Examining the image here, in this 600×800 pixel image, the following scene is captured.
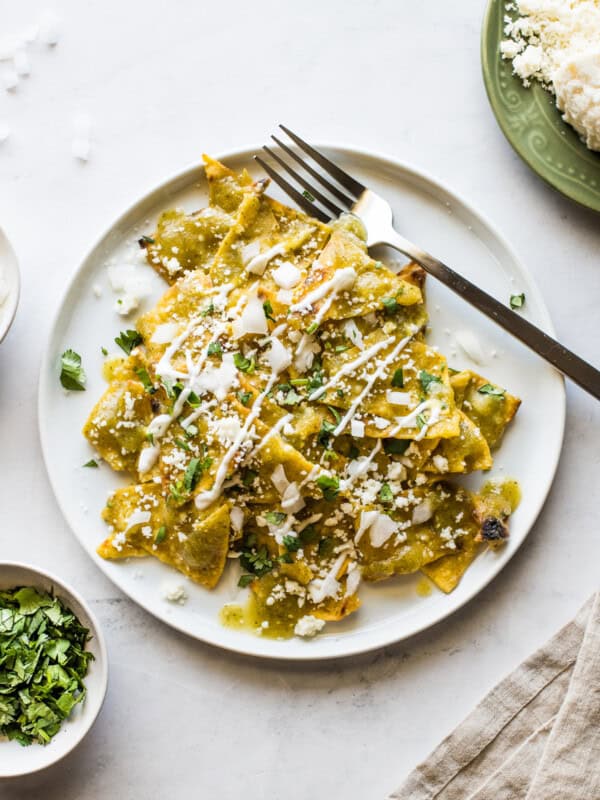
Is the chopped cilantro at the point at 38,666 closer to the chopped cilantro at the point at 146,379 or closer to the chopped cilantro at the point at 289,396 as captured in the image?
the chopped cilantro at the point at 146,379

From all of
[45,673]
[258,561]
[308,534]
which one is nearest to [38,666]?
[45,673]

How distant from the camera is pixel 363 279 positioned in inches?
135

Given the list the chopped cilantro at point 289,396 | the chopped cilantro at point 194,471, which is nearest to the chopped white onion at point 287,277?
the chopped cilantro at point 289,396

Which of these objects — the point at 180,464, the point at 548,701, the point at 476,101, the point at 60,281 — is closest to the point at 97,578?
the point at 180,464

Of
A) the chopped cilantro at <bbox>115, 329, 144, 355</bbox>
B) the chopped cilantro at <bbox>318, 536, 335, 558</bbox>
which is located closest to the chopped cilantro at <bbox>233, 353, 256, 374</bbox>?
the chopped cilantro at <bbox>115, 329, 144, 355</bbox>

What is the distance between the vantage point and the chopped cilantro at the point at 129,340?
359cm

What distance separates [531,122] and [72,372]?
2014 mm

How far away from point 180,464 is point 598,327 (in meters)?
1.71

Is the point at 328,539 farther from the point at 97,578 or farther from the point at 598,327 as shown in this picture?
the point at 598,327

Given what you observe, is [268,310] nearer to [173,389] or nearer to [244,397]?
[244,397]

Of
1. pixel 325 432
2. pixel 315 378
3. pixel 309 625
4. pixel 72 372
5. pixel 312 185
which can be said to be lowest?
pixel 309 625

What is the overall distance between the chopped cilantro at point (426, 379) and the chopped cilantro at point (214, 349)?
29.0 inches

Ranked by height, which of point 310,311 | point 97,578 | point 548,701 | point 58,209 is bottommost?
point 97,578

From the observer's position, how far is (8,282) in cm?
358
